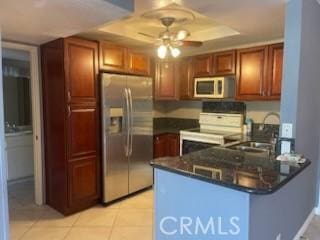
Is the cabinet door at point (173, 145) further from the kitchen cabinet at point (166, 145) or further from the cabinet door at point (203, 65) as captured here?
the cabinet door at point (203, 65)

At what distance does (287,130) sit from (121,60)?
7.59 ft

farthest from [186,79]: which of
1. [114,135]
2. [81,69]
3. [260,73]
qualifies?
[81,69]

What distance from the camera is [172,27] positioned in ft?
11.0

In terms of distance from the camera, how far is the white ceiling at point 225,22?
2.07m

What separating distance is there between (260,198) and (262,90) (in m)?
2.21

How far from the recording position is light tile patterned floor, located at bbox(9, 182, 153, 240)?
2656 mm

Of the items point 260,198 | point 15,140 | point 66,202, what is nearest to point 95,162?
point 66,202

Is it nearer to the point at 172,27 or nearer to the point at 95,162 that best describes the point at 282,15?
the point at 172,27

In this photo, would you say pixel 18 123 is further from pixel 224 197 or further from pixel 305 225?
pixel 305 225

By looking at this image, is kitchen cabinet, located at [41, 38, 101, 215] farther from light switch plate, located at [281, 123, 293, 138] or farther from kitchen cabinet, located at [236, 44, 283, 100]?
light switch plate, located at [281, 123, 293, 138]

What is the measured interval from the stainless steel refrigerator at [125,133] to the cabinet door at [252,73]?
140cm

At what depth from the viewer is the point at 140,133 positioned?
3.74 meters

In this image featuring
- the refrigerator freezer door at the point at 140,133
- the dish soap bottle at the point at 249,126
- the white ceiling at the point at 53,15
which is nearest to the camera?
the white ceiling at the point at 53,15

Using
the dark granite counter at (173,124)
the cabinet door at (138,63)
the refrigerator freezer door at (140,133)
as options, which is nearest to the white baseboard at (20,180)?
the refrigerator freezer door at (140,133)
